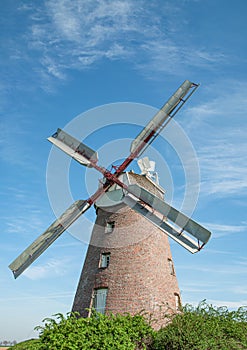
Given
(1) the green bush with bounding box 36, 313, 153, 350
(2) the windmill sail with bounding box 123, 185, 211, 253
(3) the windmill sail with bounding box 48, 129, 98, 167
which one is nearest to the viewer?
(1) the green bush with bounding box 36, 313, 153, 350

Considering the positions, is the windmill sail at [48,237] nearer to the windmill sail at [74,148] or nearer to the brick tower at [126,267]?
the brick tower at [126,267]

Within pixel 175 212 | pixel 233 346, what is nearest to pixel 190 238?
pixel 175 212

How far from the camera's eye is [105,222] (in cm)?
1454

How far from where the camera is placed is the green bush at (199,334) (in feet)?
33.7

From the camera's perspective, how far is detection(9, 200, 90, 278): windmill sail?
13297mm

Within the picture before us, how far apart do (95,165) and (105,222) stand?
258 centimetres

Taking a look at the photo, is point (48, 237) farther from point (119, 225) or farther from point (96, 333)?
point (96, 333)

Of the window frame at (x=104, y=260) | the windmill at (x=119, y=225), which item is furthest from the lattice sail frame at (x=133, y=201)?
the window frame at (x=104, y=260)

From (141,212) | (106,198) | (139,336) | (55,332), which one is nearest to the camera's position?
(55,332)

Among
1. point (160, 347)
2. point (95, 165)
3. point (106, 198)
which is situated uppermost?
point (95, 165)

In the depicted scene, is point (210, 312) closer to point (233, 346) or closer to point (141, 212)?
point (233, 346)

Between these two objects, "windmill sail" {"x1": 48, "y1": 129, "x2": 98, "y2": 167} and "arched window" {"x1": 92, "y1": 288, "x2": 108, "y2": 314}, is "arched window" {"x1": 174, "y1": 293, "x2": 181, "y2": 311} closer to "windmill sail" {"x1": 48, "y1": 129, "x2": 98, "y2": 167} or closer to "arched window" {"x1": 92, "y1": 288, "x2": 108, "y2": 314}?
"arched window" {"x1": 92, "y1": 288, "x2": 108, "y2": 314}

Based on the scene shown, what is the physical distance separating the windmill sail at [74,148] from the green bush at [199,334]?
7.18 m

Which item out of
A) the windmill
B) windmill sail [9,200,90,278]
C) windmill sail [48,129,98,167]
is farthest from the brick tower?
windmill sail [48,129,98,167]
